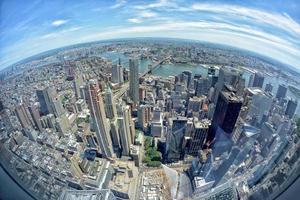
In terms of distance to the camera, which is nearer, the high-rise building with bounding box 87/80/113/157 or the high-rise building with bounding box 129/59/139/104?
the high-rise building with bounding box 87/80/113/157

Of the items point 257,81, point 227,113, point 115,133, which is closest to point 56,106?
point 115,133

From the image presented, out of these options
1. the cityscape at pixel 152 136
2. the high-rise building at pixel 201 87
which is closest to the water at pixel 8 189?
the cityscape at pixel 152 136

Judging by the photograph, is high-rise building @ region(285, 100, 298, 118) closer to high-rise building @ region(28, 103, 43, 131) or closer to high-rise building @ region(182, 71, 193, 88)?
high-rise building @ region(182, 71, 193, 88)

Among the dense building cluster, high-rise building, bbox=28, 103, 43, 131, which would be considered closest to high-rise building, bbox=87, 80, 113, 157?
the dense building cluster

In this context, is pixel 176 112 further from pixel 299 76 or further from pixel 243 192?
pixel 299 76

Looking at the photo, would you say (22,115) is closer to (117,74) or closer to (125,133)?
(125,133)
